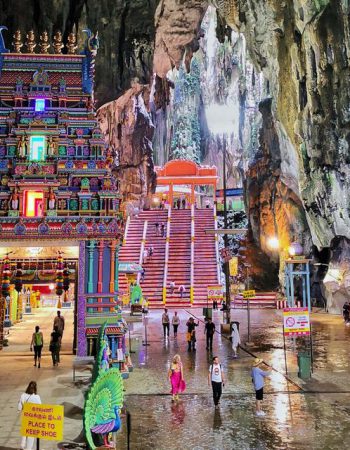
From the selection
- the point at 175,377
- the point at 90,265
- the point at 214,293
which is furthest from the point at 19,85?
the point at 214,293

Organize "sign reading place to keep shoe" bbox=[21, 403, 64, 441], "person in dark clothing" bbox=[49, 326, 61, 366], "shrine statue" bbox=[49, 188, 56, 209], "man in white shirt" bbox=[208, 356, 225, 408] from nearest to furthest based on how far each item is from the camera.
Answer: "sign reading place to keep shoe" bbox=[21, 403, 64, 441] → "man in white shirt" bbox=[208, 356, 225, 408] → "person in dark clothing" bbox=[49, 326, 61, 366] → "shrine statue" bbox=[49, 188, 56, 209]

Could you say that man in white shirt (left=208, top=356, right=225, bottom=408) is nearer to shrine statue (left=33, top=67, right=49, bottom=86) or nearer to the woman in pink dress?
the woman in pink dress

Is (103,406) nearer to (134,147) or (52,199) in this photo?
(52,199)

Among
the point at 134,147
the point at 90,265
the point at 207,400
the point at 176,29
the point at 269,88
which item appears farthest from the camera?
the point at 134,147

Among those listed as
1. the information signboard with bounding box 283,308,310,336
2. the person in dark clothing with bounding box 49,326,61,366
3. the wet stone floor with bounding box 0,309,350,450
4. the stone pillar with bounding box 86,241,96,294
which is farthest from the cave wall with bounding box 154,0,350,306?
the person in dark clothing with bounding box 49,326,61,366

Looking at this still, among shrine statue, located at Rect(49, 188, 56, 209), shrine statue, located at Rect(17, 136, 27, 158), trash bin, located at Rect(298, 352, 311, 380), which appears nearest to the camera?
trash bin, located at Rect(298, 352, 311, 380)

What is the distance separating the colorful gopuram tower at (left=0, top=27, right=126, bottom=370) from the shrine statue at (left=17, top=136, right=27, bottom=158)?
0.11ft

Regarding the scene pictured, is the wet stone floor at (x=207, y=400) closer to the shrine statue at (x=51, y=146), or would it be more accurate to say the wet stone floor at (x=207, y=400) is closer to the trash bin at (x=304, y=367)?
the trash bin at (x=304, y=367)

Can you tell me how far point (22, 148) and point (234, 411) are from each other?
10.9 metres

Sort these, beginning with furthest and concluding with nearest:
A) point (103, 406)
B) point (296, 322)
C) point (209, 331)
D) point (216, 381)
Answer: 1. point (209, 331)
2. point (296, 322)
3. point (216, 381)
4. point (103, 406)

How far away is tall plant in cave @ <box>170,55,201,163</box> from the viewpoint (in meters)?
70.3

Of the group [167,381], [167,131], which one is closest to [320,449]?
[167,381]

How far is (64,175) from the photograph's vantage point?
52.9ft

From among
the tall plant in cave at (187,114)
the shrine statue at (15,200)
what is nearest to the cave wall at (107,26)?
the shrine statue at (15,200)
